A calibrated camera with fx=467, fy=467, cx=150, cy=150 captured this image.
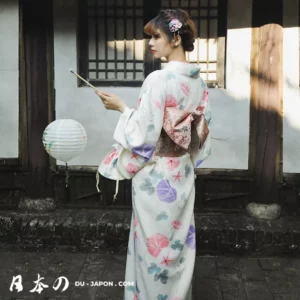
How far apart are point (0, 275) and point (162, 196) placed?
2.52 meters

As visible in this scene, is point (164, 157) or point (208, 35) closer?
point (164, 157)

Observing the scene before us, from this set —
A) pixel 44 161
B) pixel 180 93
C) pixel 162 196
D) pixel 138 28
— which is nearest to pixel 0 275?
pixel 44 161

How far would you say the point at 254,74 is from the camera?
234 inches

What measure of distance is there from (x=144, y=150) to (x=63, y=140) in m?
1.18

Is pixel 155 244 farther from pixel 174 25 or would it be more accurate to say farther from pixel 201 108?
pixel 174 25

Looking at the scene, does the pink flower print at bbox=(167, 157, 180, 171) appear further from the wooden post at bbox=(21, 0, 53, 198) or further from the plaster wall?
the wooden post at bbox=(21, 0, 53, 198)

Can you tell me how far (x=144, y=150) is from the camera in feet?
12.0

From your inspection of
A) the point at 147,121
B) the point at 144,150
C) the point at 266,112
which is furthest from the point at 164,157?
the point at 266,112

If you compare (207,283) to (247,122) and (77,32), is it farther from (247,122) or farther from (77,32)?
(77,32)

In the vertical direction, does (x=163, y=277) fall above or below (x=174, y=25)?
below

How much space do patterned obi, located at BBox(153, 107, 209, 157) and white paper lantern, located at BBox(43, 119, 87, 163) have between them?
1.10m

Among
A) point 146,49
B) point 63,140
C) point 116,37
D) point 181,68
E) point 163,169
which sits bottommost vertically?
point 163,169

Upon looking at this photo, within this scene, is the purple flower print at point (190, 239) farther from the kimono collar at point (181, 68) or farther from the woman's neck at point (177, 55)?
the woman's neck at point (177, 55)

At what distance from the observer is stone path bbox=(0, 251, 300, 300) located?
15.8 ft
